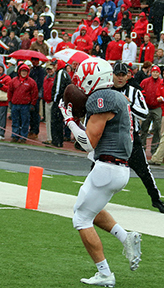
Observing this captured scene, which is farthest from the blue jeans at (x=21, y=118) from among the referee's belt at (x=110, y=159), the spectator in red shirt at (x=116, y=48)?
the referee's belt at (x=110, y=159)

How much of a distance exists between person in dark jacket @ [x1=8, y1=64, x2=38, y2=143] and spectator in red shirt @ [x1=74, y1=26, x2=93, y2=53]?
203 inches

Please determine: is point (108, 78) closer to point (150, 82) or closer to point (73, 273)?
→ point (73, 273)

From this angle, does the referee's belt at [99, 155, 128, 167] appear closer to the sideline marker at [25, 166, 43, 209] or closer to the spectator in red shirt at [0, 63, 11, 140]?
the sideline marker at [25, 166, 43, 209]

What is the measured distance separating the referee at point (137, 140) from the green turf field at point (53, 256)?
1.29 metres

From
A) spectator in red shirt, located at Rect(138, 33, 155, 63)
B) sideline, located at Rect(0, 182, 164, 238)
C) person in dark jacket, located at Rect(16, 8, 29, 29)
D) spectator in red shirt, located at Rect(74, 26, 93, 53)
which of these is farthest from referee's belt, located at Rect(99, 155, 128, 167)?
person in dark jacket, located at Rect(16, 8, 29, 29)

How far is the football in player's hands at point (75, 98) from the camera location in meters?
4.53

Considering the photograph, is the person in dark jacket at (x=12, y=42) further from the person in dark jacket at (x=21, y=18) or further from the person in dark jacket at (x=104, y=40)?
the person in dark jacket at (x=104, y=40)

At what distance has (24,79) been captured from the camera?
49.1ft

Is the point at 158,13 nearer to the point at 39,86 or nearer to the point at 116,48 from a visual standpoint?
the point at 116,48

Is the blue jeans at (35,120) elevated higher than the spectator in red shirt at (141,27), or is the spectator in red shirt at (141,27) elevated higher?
the spectator in red shirt at (141,27)

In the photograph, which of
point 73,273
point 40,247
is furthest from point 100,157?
point 40,247

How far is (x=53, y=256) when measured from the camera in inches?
208

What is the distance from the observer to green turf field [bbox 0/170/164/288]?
459 cm

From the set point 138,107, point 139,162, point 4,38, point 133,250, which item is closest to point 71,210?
point 139,162
